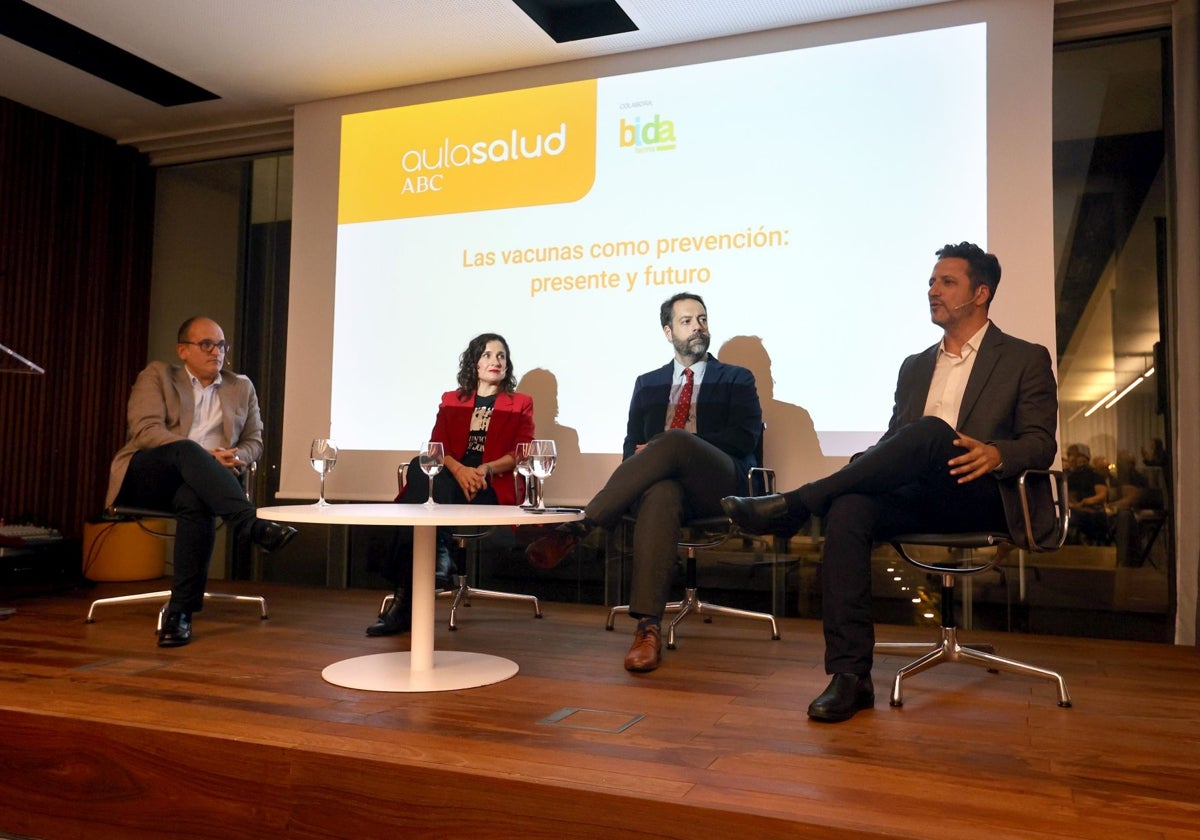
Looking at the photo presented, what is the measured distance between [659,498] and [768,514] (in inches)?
23.3

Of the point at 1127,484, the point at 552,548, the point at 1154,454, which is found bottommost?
the point at 552,548

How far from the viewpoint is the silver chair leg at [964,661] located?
2.37 metres

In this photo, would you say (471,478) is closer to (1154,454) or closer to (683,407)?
(683,407)

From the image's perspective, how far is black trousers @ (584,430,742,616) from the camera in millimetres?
2803

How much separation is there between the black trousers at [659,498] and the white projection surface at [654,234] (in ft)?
3.01

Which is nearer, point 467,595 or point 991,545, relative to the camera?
point 991,545

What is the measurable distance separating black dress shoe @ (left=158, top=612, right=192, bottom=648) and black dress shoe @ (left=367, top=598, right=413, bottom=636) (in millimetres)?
606

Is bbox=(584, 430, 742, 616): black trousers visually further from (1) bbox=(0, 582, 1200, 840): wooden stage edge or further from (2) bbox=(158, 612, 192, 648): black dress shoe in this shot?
(2) bbox=(158, 612, 192, 648): black dress shoe

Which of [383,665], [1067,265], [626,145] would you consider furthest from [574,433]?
[1067,265]

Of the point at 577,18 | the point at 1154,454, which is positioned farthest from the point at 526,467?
the point at 1154,454

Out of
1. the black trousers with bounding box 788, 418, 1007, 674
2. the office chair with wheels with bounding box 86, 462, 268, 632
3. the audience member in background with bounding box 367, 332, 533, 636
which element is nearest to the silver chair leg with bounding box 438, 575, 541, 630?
the audience member in background with bounding box 367, 332, 533, 636

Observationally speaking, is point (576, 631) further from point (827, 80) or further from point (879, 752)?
point (827, 80)

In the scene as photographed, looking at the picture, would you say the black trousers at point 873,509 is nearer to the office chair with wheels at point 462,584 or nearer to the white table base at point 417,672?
the white table base at point 417,672

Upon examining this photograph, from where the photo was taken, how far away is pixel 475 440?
389 cm
